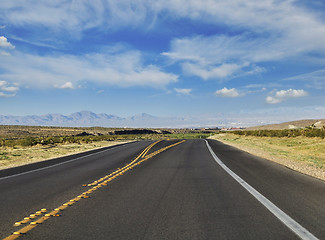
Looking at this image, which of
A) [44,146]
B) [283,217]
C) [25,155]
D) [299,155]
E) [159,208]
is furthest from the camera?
[44,146]

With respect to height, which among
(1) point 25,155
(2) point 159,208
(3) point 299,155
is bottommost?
(1) point 25,155

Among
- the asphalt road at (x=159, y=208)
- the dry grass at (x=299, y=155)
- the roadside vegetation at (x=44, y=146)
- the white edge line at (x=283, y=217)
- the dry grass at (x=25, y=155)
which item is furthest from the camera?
the roadside vegetation at (x=44, y=146)

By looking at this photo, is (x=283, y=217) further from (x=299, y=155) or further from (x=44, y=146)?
(x=44, y=146)

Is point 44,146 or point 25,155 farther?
point 44,146

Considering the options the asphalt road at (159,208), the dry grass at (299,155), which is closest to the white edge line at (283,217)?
the asphalt road at (159,208)

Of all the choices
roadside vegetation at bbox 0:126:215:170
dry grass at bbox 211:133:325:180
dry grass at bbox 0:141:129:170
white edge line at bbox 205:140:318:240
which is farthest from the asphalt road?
roadside vegetation at bbox 0:126:215:170

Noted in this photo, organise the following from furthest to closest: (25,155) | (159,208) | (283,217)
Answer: (25,155) → (159,208) → (283,217)

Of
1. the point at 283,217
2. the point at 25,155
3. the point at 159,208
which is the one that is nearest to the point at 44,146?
the point at 25,155

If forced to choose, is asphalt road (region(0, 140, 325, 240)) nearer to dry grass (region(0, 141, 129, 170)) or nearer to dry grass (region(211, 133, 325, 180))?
dry grass (region(211, 133, 325, 180))

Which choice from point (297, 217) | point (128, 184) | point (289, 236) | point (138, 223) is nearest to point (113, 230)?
point (138, 223)

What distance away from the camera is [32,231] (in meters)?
4.76

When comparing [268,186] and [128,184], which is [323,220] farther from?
[128,184]

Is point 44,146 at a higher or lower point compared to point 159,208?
lower

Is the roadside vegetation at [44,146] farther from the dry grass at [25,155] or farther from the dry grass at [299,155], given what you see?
the dry grass at [299,155]
